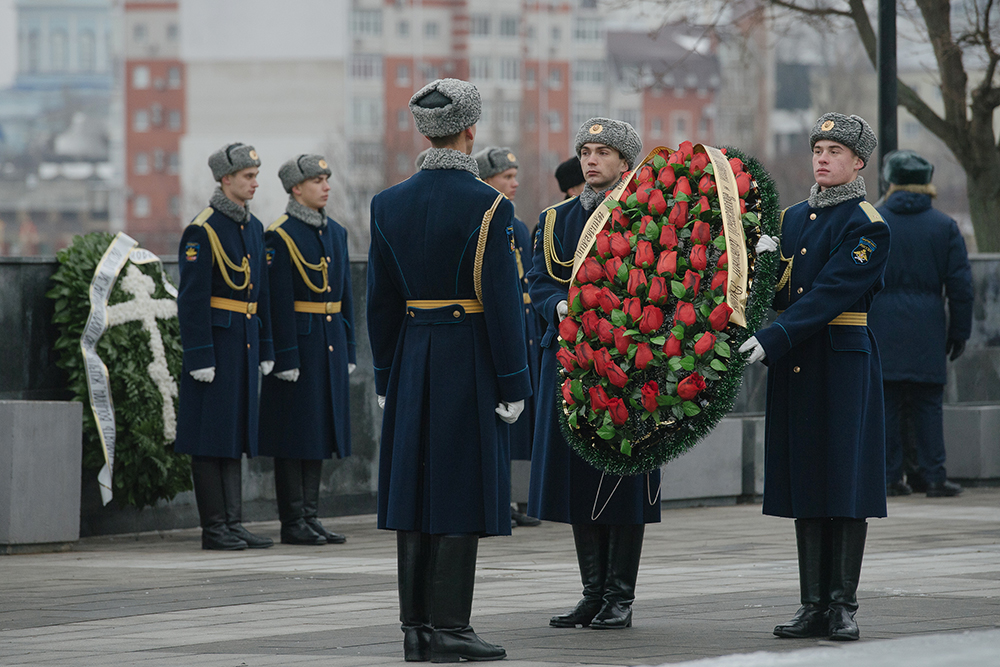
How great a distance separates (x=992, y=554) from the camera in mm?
9438

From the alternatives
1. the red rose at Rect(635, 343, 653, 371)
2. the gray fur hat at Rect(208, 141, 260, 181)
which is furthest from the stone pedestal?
the red rose at Rect(635, 343, 653, 371)

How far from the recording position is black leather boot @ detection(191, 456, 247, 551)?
10.2 m

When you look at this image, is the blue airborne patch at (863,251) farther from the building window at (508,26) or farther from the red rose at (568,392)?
the building window at (508,26)

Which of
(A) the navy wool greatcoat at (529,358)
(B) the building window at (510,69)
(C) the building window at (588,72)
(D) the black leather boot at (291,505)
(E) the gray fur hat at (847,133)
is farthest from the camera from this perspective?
(C) the building window at (588,72)

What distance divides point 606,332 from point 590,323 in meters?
0.10

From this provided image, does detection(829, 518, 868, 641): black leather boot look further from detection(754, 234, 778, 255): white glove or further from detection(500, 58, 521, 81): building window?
detection(500, 58, 521, 81): building window

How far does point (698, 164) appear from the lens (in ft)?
22.8

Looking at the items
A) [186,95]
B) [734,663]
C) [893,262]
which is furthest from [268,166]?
[734,663]

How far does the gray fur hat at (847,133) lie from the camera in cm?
696

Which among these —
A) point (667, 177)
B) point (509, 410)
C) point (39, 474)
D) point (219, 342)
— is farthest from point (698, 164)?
point (39, 474)

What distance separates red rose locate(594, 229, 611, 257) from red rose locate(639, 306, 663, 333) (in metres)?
0.37

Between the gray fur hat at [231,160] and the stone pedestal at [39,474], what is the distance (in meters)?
1.65

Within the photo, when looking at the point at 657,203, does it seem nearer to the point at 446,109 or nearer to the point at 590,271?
the point at 590,271

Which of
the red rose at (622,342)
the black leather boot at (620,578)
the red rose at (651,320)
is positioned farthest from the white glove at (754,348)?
→ the black leather boot at (620,578)
